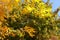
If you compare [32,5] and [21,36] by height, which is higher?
[32,5]

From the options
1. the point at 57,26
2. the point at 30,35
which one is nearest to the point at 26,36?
the point at 30,35

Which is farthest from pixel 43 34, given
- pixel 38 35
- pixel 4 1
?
pixel 4 1

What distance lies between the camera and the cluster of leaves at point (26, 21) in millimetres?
40031

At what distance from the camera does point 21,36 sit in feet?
131

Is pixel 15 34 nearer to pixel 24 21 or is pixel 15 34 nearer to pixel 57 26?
pixel 24 21

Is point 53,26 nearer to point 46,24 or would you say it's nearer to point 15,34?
point 46,24

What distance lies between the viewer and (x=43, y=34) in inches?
1614

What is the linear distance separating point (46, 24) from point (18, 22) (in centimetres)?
229

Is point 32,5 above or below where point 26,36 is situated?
above

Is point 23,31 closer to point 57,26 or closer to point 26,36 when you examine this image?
point 26,36

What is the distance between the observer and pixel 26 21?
40844 millimetres

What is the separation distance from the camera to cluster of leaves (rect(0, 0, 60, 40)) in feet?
131

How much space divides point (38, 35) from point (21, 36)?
162 cm

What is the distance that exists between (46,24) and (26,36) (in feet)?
6.32
